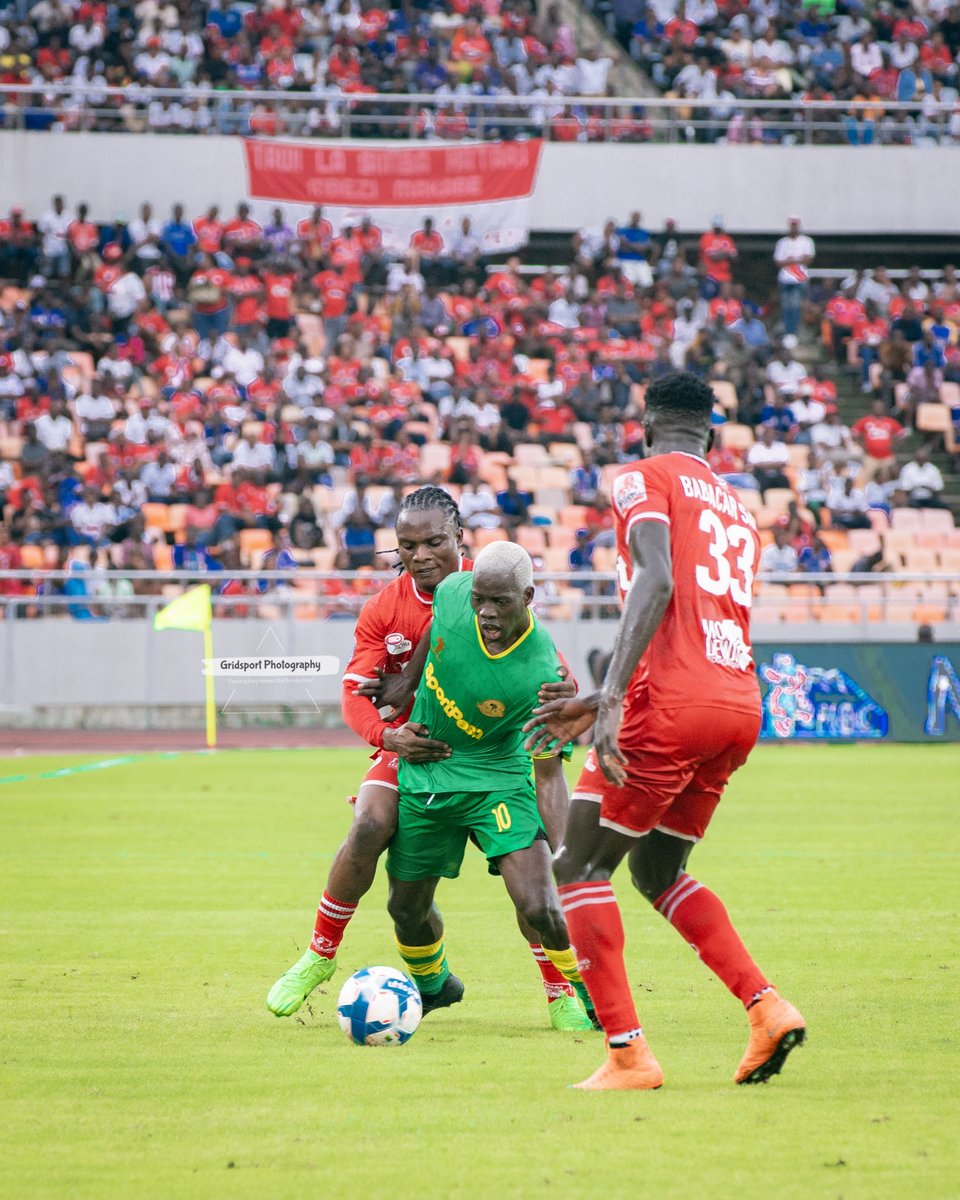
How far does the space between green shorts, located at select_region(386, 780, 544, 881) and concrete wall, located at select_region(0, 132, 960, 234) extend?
25.9 m

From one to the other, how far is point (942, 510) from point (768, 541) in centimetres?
358

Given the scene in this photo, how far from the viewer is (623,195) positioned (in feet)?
106

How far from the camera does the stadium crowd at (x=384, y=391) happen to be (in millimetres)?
24297

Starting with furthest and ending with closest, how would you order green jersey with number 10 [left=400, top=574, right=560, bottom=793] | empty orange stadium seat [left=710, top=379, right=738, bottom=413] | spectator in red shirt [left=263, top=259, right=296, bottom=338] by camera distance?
1. empty orange stadium seat [left=710, top=379, right=738, bottom=413]
2. spectator in red shirt [left=263, top=259, right=296, bottom=338]
3. green jersey with number 10 [left=400, top=574, right=560, bottom=793]

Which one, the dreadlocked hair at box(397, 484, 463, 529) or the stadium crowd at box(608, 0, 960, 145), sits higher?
the stadium crowd at box(608, 0, 960, 145)

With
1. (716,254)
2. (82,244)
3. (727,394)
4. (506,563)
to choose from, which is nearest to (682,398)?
(506,563)

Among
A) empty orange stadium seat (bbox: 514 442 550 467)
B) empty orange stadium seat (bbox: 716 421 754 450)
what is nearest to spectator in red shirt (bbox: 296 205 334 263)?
empty orange stadium seat (bbox: 514 442 550 467)

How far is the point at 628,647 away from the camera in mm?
5191

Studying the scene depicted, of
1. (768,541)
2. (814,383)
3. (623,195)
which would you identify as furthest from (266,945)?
(623,195)

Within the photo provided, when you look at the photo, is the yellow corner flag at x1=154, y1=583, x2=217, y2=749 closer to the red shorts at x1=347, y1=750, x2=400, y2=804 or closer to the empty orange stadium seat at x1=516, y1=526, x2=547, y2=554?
the empty orange stadium seat at x1=516, y1=526, x2=547, y2=554

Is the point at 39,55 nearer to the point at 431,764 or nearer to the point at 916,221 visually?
the point at 916,221

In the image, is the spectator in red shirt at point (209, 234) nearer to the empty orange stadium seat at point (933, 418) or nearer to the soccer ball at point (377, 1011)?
the empty orange stadium seat at point (933, 418)

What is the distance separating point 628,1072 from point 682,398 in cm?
218

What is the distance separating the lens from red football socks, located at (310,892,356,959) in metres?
6.70
